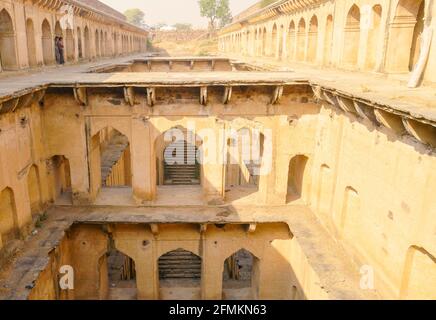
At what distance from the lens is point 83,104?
1102 centimetres

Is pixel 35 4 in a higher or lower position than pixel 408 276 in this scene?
higher

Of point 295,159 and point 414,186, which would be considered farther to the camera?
point 295,159

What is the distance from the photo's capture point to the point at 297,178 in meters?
12.9

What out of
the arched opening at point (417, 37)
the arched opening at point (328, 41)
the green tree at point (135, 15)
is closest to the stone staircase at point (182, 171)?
the arched opening at point (328, 41)

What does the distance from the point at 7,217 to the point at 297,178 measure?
8.44 metres

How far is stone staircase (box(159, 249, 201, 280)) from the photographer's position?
14.8m

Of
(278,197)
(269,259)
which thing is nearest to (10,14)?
(278,197)

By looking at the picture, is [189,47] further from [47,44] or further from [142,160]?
[142,160]

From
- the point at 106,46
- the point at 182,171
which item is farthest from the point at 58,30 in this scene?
the point at 106,46

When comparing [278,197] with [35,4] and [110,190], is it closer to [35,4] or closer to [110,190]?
[110,190]

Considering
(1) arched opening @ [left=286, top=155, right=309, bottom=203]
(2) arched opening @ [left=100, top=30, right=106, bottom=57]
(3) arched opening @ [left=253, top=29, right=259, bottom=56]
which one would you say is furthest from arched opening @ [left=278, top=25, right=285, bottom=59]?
(2) arched opening @ [left=100, top=30, right=106, bottom=57]

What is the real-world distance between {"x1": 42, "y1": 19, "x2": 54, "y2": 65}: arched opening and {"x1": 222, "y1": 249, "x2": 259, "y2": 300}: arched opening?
10556mm

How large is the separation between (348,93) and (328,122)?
2.70 meters

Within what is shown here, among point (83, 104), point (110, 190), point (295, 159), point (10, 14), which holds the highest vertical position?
point (10, 14)
